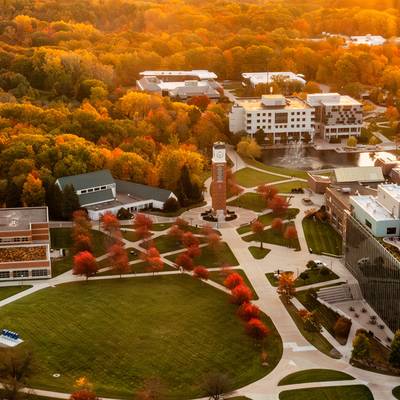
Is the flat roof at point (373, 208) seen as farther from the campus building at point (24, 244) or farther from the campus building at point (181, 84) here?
the campus building at point (181, 84)

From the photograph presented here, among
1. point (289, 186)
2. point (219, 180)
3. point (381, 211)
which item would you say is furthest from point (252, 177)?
point (381, 211)

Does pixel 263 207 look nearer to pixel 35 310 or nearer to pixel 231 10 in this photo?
pixel 35 310

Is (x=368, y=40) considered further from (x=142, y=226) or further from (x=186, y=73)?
(x=142, y=226)

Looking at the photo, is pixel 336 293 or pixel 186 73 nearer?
pixel 336 293

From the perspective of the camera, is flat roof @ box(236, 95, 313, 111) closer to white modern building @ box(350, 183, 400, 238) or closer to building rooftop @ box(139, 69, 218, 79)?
building rooftop @ box(139, 69, 218, 79)

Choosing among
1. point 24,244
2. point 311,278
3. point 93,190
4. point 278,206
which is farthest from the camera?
point 93,190

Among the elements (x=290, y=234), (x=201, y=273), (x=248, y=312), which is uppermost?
(x=248, y=312)
